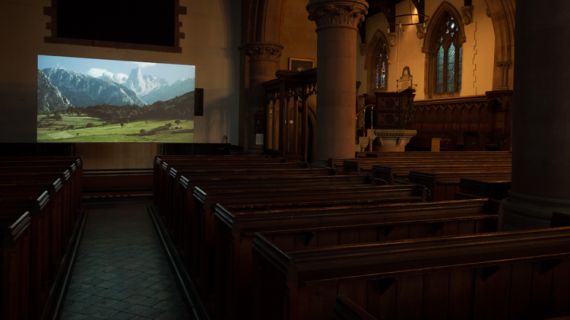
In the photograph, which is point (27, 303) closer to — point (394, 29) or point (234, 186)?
point (234, 186)

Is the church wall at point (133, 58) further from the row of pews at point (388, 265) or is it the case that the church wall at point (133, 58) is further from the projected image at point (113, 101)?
the row of pews at point (388, 265)

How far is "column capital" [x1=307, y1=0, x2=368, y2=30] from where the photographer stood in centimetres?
717

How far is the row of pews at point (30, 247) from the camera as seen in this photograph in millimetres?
2516

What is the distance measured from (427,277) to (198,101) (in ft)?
40.1

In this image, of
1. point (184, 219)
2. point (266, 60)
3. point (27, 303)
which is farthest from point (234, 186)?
point (266, 60)

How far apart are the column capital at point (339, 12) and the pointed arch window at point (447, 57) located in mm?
9993

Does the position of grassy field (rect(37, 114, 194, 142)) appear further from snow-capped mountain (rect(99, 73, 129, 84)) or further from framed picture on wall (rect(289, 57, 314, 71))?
framed picture on wall (rect(289, 57, 314, 71))

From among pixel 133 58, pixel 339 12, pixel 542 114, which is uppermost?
pixel 133 58

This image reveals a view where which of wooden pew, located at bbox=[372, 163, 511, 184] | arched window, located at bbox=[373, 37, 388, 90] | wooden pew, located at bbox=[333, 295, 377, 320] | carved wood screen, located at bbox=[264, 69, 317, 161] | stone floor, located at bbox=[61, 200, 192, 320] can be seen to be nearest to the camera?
wooden pew, located at bbox=[333, 295, 377, 320]

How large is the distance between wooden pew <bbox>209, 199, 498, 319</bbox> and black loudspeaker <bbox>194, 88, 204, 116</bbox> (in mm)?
10602

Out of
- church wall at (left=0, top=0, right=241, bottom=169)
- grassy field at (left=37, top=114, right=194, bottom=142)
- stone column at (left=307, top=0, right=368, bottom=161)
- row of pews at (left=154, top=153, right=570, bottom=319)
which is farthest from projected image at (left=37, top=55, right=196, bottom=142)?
Result: row of pews at (left=154, top=153, right=570, bottom=319)

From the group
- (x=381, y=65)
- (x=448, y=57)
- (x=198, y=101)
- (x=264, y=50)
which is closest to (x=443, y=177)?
(x=264, y=50)

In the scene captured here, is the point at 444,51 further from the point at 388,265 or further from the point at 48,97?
the point at 388,265

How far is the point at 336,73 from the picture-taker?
7.37 metres
